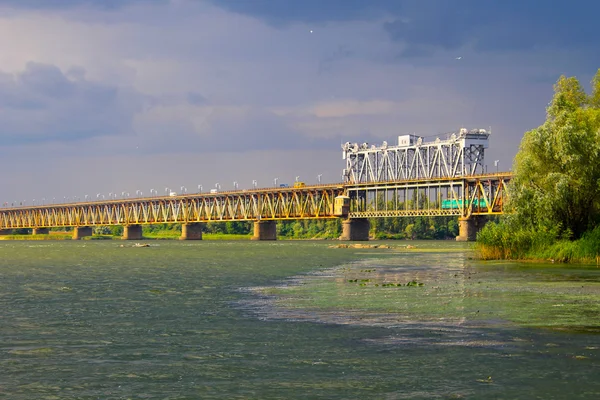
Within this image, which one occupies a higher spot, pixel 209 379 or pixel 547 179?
pixel 547 179

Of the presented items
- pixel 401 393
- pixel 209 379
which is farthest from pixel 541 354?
pixel 209 379

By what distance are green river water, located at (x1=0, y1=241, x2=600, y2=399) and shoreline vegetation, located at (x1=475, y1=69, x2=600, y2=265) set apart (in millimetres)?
18643

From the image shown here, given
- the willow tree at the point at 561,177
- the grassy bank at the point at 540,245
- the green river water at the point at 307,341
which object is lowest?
the green river water at the point at 307,341

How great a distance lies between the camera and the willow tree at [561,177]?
6838 centimetres

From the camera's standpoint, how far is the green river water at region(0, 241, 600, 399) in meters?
21.3

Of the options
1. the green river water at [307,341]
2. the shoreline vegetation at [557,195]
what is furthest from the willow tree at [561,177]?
the green river water at [307,341]

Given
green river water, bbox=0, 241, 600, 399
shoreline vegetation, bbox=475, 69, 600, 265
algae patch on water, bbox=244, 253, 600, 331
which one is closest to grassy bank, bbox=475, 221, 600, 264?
shoreline vegetation, bbox=475, 69, 600, 265

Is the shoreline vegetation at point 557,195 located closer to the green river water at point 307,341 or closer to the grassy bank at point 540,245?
the grassy bank at point 540,245

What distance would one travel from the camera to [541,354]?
2509 centimetres

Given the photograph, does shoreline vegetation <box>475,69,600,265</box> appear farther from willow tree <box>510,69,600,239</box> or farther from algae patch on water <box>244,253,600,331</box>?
algae patch on water <box>244,253,600,331</box>

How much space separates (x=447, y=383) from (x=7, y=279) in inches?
1910

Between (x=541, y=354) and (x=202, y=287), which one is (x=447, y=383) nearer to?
(x=541, y=354)

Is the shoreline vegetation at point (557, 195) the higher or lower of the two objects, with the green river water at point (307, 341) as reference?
higher

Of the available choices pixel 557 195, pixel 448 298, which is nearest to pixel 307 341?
pixel 448 298
